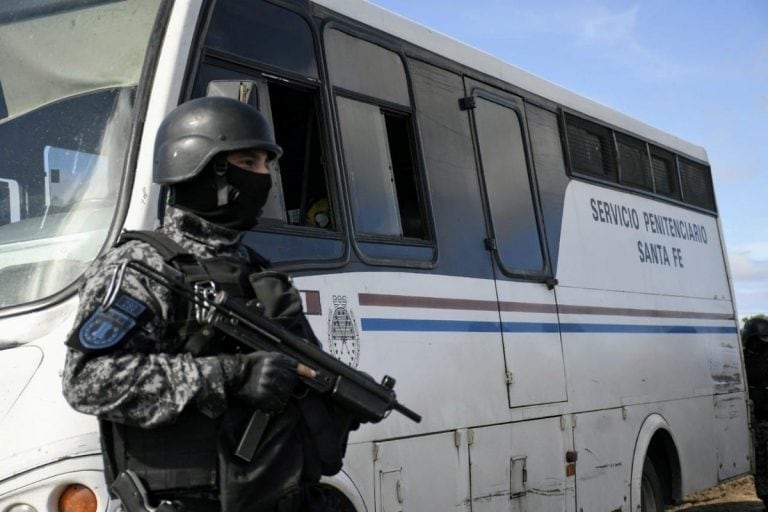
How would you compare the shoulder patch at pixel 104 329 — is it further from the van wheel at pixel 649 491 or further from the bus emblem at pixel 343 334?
the van wheel at pixel 649 491

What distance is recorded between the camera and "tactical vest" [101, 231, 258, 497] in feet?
9.53

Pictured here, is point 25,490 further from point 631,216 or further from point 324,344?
point 631,216

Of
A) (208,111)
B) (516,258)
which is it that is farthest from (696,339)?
(208,111)

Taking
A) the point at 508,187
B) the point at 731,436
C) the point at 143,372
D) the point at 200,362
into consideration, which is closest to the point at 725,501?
the point at 731,436

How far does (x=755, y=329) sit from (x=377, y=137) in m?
7.08

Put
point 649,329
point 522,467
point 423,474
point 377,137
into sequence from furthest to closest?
point 649,329 → point 522,467 → point 377,137 → point 423,474

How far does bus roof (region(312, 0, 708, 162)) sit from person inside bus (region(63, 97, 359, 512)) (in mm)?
2307

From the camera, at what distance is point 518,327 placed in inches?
246

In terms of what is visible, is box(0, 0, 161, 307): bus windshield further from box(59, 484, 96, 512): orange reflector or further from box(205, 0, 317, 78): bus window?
box(59, 484, 96, 512): orange reflector

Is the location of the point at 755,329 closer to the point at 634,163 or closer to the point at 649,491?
the point at 634,163

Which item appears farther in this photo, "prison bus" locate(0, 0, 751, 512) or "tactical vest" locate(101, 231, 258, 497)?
"prison bus" locate(0, 0, 751, 512)

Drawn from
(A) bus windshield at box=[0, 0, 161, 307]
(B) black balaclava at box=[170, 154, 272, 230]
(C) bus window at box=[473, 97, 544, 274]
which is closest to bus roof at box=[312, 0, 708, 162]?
(C) bus window at box=[473, 97, 544, 274]

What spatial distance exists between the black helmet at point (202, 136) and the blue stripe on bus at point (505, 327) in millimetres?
1854

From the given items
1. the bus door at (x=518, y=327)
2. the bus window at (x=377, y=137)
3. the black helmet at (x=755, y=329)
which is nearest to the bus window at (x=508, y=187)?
the bus door at (x=518, y=327)
